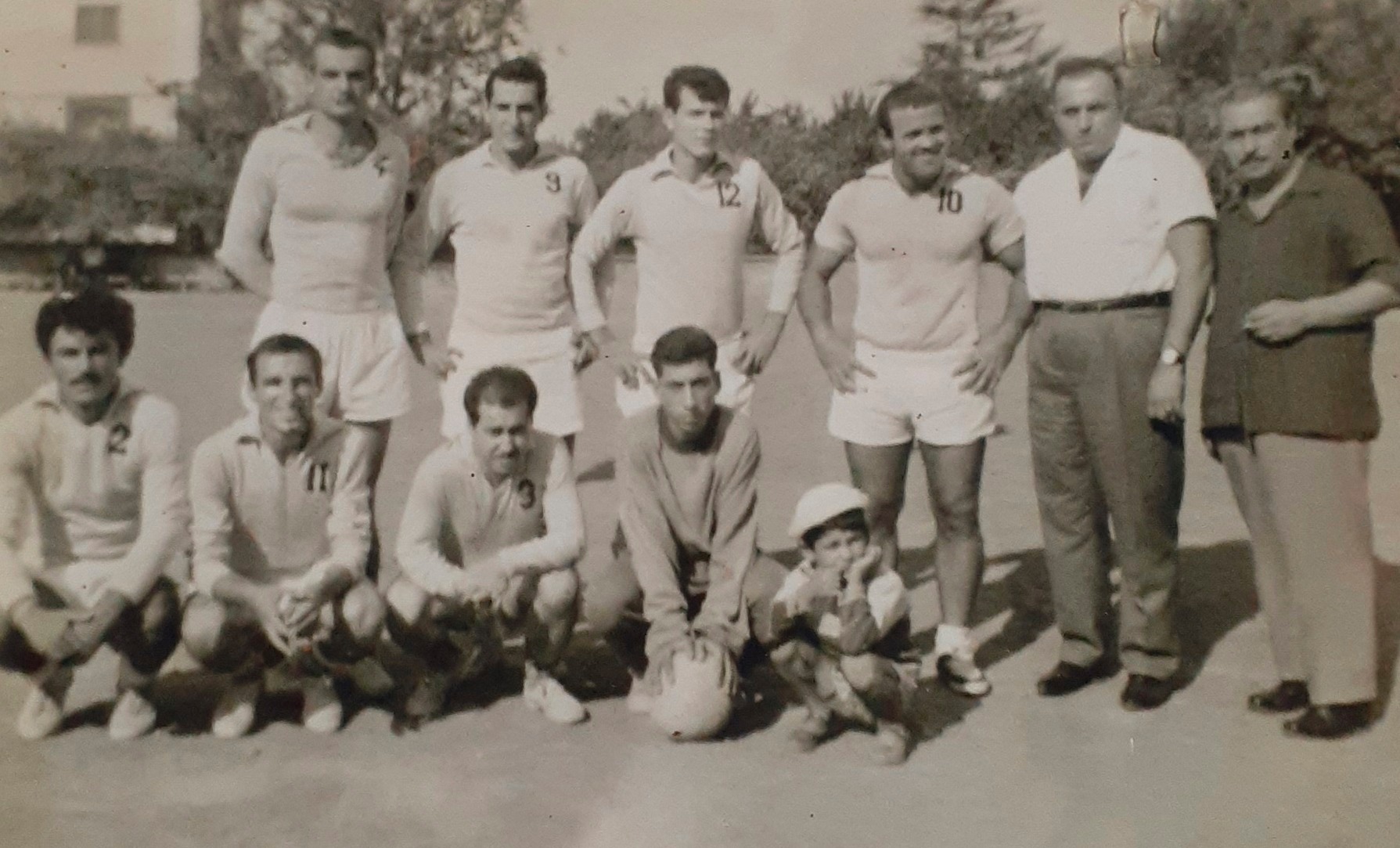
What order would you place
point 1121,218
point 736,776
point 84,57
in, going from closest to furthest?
point 736,776 → point 1121,218 → point 84,57

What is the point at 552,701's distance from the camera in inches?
173

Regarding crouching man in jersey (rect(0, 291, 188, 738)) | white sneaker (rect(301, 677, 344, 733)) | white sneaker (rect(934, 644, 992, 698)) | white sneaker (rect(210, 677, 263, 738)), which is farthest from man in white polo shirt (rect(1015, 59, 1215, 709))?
crouching man in jersey (rect(0, 291, 188, 738))

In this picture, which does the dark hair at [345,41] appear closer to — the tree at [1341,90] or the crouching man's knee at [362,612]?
the crouching man's knee at [362,612]

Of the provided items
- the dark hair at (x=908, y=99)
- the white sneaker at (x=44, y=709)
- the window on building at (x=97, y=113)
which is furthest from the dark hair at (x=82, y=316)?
the window on building at (x=97, y=113)

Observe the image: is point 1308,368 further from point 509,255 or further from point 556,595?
point 509,255

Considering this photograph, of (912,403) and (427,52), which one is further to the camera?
(427,52)

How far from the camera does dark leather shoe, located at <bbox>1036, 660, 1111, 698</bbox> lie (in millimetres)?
4609

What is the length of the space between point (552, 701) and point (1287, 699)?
7.13ft

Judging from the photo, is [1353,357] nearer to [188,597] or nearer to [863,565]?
[863,565]

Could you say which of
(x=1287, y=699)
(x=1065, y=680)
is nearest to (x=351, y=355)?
(x=1065, y=680)

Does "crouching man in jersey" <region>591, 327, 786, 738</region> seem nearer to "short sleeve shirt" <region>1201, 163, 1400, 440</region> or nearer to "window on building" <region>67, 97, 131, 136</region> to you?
"short sleeve shirt" <region>1201, 163, 1400, 440</region>

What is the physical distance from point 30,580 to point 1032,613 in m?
3.46

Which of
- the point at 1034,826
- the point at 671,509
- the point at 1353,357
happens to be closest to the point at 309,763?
the point at 671,509

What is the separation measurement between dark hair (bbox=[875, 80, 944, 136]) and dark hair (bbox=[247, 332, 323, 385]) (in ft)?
6.09
